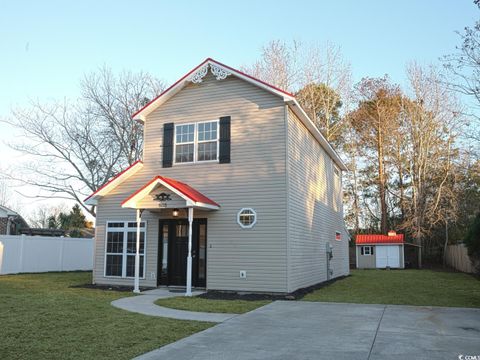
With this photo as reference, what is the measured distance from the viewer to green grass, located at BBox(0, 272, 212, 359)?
18.0ft

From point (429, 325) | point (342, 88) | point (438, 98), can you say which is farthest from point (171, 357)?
point (438, 98)

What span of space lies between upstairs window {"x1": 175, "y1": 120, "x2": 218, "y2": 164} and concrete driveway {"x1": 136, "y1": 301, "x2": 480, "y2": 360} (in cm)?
575

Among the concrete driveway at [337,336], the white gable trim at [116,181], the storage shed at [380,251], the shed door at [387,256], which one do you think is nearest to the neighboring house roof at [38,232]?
the white gable trim at [116,181]

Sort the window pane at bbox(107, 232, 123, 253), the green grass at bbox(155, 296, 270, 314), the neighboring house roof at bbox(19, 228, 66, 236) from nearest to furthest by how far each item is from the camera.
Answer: the green grass at bbox(155, 296, 270, 314) < the window pane at bbox(107, 232, 123, 253) < the neighboring house roof at bbox(19, 228, 66, 236)

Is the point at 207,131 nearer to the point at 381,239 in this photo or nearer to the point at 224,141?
the point at 224,141

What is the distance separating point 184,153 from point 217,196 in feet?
6.42

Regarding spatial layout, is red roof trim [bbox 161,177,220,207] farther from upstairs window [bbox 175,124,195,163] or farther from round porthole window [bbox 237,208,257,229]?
upstairs window [bbox 175,124,195,163]

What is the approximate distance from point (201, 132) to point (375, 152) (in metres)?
23.0

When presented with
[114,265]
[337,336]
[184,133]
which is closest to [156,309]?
[337,336]

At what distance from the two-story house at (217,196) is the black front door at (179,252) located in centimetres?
3

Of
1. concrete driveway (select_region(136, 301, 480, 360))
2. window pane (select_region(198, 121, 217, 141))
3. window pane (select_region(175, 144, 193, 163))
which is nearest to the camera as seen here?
concrete driveway (select_region(136, 301, 480, 360))

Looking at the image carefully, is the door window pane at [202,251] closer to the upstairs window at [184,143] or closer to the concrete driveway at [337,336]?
the upstairs window at [184,143]

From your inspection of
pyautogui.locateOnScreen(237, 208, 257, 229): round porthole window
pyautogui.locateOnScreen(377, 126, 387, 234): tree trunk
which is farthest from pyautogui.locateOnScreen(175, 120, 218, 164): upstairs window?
pyautogui.locateOnScreen(377, 126, 387, 234): tree trunk

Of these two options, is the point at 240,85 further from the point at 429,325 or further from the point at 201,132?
the point at 429,325
